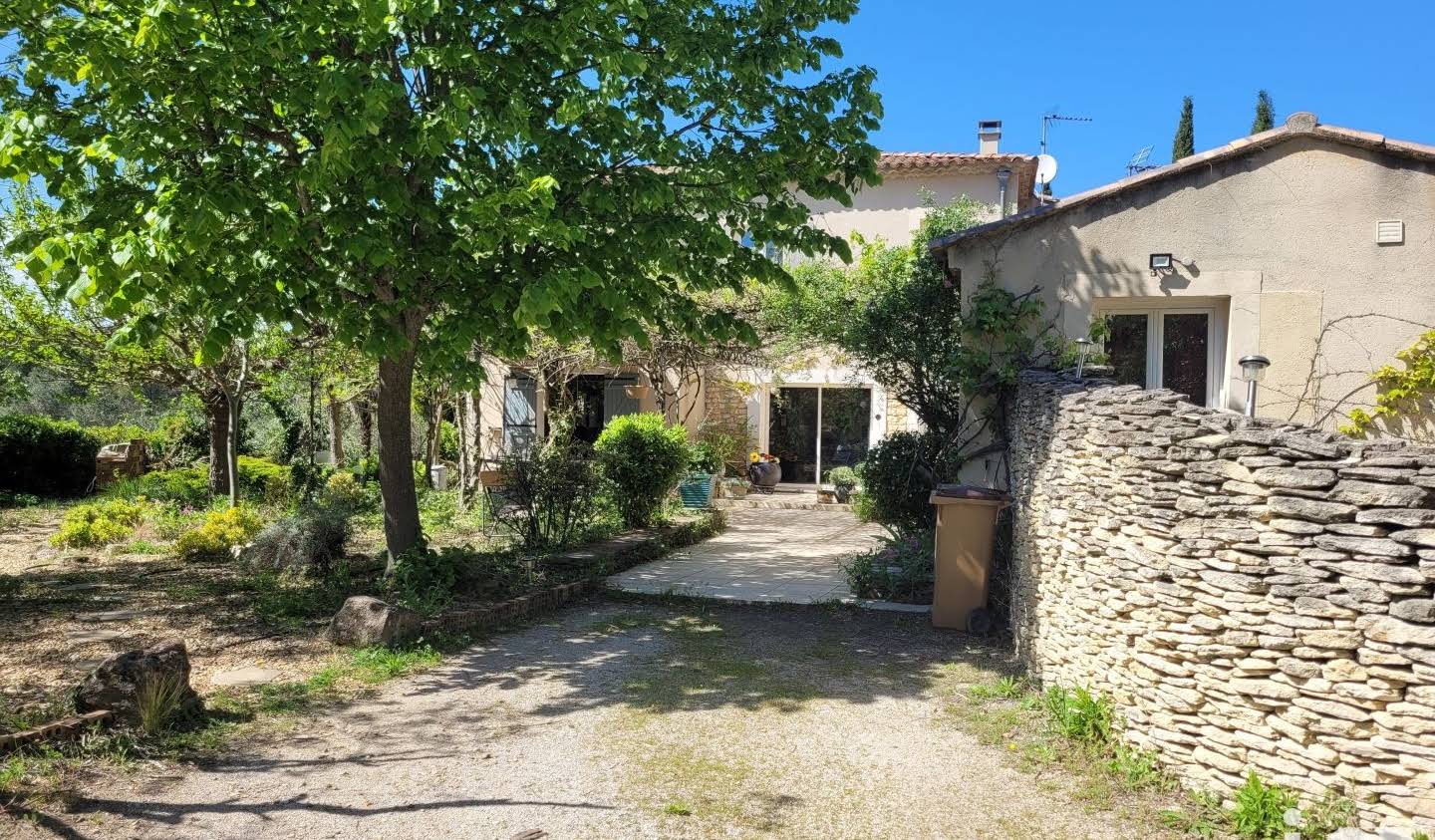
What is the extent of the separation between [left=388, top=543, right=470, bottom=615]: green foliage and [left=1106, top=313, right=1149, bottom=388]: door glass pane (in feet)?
20.8

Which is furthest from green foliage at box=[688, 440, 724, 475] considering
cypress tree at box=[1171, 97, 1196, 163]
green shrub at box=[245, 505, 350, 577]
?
cypress tree at box=[1171, 97, 1196, 163]

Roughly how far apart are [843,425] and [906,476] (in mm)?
9134

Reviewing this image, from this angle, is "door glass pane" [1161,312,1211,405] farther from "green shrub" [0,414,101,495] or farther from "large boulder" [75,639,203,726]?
"green shrub" [0,414,101,495]

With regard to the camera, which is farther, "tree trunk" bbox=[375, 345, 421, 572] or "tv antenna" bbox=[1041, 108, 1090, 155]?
"tv antenna" bbox=[1041, 108, 1090, 155]

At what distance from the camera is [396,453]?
810cm

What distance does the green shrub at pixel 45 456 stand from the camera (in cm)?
1688

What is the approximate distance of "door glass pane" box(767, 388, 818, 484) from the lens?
1905cm

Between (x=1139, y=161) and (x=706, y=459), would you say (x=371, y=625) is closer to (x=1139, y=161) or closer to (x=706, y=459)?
(x=706, y=459)


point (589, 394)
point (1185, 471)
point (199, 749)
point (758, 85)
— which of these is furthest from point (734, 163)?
point (589, 394)

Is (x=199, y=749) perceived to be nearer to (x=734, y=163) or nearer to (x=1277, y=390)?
(x=734, y=163)

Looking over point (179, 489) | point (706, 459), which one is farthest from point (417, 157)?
point (179, 489)

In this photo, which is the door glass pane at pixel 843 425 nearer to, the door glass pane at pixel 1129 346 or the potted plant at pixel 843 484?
the potted plant at pixel 843 484

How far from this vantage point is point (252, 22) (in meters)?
5.84

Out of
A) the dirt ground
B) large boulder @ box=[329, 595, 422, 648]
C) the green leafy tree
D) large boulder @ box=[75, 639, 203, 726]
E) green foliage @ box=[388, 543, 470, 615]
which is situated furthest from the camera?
green foliage @ box=[388, 543, 470, 615]
